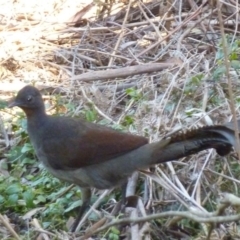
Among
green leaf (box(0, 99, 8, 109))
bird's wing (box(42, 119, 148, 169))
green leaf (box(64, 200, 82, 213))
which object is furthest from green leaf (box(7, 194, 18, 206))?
green leaf (box(0, 99, 8, 109))

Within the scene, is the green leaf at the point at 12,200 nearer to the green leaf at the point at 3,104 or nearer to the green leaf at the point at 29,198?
the green leaf at the point at 29,198

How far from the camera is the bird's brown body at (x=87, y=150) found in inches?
202

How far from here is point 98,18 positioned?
27.9 ft

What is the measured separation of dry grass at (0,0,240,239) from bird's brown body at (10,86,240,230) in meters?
0.26

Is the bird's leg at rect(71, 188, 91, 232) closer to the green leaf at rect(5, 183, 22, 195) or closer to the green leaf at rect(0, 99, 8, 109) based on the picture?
the green leaf at rect(5, 183, 22, 195)

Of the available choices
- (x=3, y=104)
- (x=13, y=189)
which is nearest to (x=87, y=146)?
(x=13, y=189)

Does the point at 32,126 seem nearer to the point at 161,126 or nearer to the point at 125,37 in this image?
the point at 161,126

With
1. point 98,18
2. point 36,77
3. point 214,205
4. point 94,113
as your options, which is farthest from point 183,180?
point 98,18

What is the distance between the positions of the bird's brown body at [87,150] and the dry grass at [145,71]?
263 mm

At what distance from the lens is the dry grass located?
536 cm

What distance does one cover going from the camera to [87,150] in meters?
5.25

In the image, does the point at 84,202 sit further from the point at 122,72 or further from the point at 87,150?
the point at 122,72

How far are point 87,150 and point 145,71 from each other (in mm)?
2080

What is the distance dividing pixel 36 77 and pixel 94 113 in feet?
4.34
